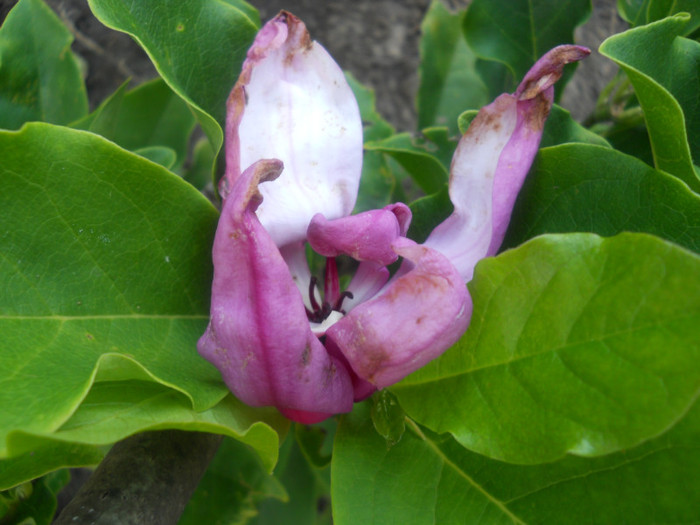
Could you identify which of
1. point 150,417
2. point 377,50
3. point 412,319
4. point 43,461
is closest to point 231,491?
point 43,461

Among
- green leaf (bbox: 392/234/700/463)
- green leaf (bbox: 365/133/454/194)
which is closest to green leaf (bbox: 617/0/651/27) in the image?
green leaf (bbox: 365/133/454/194)

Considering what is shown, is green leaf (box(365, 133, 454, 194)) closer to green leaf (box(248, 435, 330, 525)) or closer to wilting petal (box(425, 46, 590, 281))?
wilting petal (box(425, 46, 590, 281))

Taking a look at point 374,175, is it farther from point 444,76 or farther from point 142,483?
point 142,483

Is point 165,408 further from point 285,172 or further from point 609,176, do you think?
point 609,176

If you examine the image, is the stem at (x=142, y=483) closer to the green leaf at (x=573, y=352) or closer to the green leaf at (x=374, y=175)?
the green leaf at (x=573, y=352)

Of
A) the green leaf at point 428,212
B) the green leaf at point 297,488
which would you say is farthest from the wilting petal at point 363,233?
the green leaf at point 297,488
